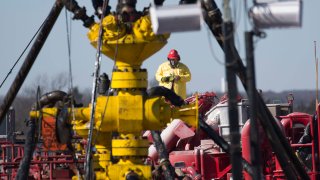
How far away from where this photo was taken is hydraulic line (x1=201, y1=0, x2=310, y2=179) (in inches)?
556

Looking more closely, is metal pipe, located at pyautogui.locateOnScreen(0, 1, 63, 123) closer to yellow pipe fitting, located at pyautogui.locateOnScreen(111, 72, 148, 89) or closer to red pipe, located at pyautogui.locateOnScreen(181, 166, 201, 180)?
yellow pipe fitting, located at pyautogui.locateOnScreen(111, 72, 148, 89)

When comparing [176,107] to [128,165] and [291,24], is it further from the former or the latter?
[291,24]

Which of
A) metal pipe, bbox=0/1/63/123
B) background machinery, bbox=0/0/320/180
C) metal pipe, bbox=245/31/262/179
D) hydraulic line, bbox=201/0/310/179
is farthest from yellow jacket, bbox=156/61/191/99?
metal pipe, bbox=245/31/262/179

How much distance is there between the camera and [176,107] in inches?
559

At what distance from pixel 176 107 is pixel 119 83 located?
2.59 feet

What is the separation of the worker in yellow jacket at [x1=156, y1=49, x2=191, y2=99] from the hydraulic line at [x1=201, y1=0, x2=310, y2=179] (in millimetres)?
7375

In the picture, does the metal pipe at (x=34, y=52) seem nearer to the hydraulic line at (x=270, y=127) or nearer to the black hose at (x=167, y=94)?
the black hose at (x=167, y=94)

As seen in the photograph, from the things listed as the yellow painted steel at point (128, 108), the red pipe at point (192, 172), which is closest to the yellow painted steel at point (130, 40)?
the yellow painted steel at point (128, 108)

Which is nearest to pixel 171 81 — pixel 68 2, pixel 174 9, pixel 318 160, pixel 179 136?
pixel 179 136

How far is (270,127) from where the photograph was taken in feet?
48.0

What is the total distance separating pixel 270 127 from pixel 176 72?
8458mm

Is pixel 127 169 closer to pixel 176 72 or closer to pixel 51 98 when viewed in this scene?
pixel 51 98

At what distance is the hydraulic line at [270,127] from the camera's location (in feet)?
46.3

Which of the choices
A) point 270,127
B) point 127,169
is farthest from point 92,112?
point 270,127
